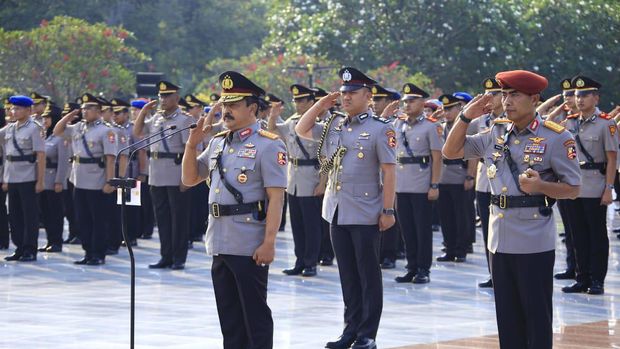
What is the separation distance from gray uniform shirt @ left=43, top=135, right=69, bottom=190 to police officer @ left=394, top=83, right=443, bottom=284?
203 inches

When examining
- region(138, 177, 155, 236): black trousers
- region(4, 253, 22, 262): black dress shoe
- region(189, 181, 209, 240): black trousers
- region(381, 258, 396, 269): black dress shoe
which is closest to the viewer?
region(381, 258, 396, 269): black dress shoe

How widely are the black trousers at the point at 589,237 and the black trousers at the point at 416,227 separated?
165cm

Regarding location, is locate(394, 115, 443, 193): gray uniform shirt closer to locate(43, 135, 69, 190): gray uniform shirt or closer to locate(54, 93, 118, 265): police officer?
locate(54, 93, 118, 265): police officer

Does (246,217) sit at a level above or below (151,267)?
above

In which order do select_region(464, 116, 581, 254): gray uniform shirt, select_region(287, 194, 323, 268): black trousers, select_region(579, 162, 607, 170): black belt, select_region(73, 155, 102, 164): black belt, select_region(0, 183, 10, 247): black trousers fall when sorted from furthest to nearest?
select_region(0, 183, 10, 247): black trousers, select_region(73, 155, 102, 164): black belt, select_region(287, 194, 323, 268): black trousers, select_region(579, 162, 607, 170): black belt, select_region(464, 116, 581, 254): gray uniform shirt

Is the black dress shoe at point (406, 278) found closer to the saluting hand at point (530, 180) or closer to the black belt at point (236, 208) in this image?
the black belt at point (236, 208)

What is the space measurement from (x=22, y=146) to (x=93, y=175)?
99 centimetres

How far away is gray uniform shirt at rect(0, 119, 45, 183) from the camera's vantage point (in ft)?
53.8

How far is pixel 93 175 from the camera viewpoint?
651 inches

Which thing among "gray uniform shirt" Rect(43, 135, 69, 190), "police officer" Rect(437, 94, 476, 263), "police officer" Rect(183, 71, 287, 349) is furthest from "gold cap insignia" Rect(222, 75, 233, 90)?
"gray uniform shirt" Rect(43, 135, 69, 190)

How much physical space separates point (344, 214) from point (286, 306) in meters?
2.47

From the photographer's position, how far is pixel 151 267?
15812mm

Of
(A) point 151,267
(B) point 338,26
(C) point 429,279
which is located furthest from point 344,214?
(B) point 338,26

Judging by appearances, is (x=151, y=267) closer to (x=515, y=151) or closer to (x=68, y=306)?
(x=68, y=306)
